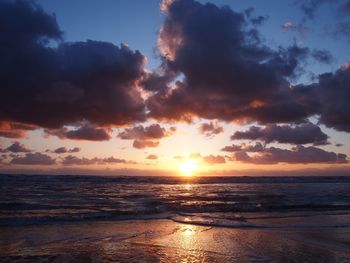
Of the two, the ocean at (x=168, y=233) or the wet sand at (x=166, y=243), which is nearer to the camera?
the wet sand at (x=166, y=243)

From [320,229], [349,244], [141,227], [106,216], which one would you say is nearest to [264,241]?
[349,244]

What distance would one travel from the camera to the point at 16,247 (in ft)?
38.2

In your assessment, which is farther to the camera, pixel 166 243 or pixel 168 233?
pixel 168 233

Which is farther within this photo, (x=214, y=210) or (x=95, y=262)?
(x=214, y=210)

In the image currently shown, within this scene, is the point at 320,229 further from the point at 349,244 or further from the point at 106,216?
the point at 106,216

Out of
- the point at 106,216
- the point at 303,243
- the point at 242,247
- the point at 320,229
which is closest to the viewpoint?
the point at 242,247

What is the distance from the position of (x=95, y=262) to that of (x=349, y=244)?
27.7 feet

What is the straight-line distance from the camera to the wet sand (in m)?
10.5

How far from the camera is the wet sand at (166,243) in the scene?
10.5 m

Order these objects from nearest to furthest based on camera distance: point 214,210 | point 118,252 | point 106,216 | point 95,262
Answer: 1. point 95,262
2. point 118,252
3. point 106,216
4. point 214,210

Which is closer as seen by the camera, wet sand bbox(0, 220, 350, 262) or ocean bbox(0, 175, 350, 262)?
wet sand bbox(0, 220, 350, 262)

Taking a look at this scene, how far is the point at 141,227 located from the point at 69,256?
18.7 ft

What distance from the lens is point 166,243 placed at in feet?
41.1

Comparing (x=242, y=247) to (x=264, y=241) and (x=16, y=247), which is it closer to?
(x=264, y=241)
